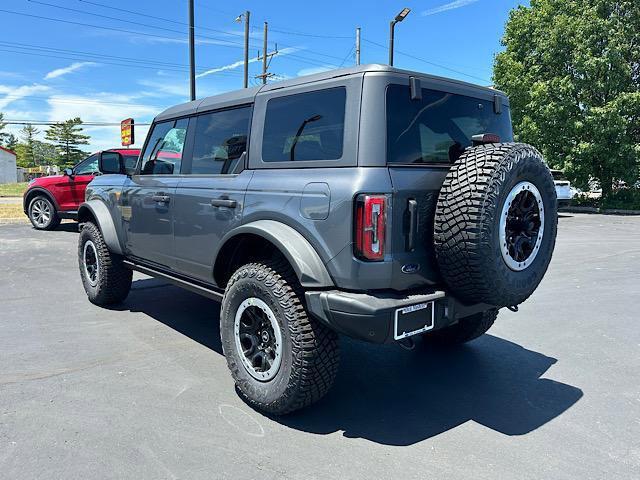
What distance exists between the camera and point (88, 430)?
2.82 meters

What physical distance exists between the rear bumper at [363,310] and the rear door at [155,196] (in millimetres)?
1873

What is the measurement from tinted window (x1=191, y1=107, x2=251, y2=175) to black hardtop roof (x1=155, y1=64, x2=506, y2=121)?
7cm

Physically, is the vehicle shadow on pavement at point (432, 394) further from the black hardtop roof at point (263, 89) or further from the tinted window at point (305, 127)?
the black hardtop roof at point (263, 89)

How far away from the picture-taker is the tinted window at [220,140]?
359 cm

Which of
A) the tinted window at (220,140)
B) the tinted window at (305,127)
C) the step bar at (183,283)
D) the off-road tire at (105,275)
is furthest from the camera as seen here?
the off-road tire at (105,275)

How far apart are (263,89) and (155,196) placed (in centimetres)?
146

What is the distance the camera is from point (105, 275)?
5.11 metres

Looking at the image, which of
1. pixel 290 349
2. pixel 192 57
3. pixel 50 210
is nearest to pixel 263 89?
pixel 290 349

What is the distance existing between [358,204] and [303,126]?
82cm

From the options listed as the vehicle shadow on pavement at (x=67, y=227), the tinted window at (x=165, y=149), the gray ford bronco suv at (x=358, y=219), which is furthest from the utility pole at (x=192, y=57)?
the gray ford bronco suv at (x=358, y=219)

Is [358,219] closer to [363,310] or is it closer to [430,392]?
[363,310]

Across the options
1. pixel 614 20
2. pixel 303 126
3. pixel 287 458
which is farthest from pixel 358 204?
pixel 614 20

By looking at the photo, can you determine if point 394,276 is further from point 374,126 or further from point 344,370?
point 344,370

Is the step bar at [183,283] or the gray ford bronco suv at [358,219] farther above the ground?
the gray ford bronco suv at [358,219]
